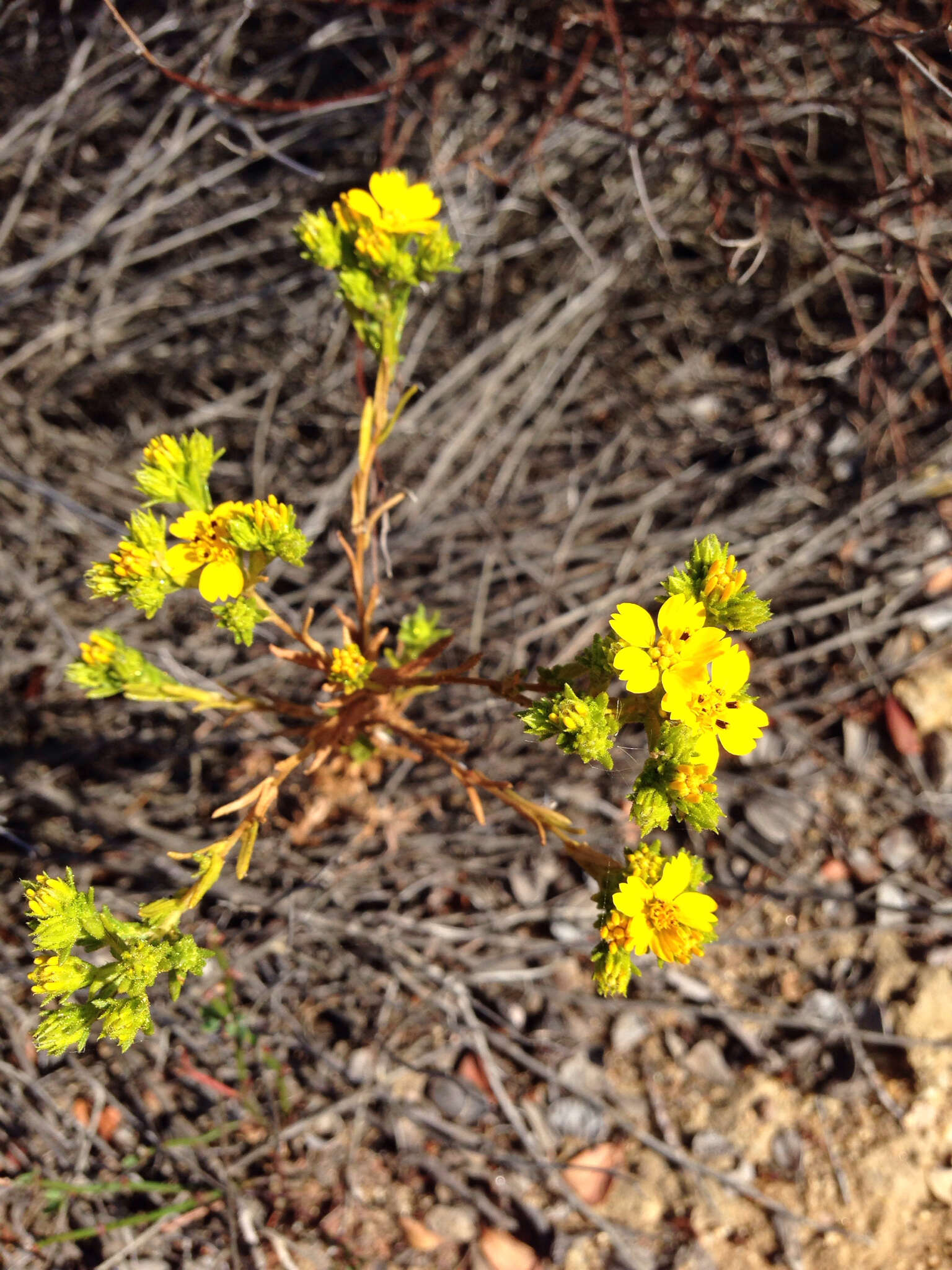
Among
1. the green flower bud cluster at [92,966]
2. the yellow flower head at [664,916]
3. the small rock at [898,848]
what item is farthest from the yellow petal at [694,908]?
the small rock at [898,848]

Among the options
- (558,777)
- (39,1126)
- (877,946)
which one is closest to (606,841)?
(558,777)

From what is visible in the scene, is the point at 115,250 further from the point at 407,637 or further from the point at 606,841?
the point at 606,841

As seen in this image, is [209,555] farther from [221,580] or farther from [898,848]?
[898,848]

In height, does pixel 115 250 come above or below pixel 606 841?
above

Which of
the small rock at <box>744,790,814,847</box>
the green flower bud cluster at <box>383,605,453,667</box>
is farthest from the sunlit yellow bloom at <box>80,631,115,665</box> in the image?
the small rock at <box>744,790,814,847</box>

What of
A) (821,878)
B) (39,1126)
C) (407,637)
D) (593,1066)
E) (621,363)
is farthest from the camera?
(621,363)

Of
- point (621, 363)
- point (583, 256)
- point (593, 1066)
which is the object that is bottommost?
point (593, 1066)

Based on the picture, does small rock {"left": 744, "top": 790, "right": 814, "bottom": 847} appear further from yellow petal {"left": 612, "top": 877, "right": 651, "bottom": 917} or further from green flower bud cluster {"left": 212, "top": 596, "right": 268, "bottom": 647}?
green flower bud cluster {"left": 212, "top": 596, "right": 268, "bottom": 647}
